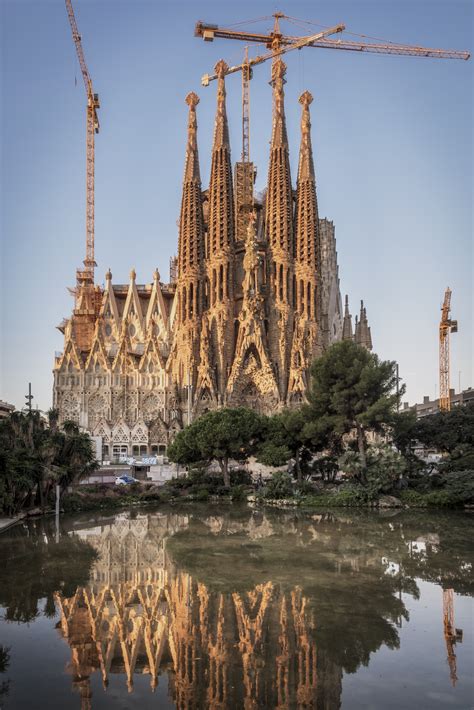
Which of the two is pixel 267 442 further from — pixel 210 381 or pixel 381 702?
pixel 381 702

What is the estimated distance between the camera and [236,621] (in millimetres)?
11062

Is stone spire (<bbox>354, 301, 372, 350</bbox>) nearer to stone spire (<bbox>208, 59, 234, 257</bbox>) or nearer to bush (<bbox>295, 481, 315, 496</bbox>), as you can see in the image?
stone spire (<bbox>208, 59, 234, 257</bbox>)

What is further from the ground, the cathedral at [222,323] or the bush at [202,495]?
the cathedral at [222,323]

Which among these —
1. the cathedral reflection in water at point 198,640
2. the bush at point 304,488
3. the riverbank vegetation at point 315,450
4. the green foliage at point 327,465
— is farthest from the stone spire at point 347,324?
the cathedral reflection in water at point 198,640

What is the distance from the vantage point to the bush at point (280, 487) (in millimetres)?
31078

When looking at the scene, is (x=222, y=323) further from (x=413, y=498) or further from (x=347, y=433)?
(x=413, y=498)

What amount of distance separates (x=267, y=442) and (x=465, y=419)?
11.2 metres

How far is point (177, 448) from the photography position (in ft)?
113

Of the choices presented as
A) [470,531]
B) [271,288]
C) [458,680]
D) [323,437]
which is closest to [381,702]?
[458,680]

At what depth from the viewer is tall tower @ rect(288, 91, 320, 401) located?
53594mm

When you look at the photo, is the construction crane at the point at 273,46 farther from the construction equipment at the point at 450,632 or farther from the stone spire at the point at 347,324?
the construction equipment at the point at 450,632

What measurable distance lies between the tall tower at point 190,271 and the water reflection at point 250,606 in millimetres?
34527

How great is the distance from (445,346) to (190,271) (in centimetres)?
3830

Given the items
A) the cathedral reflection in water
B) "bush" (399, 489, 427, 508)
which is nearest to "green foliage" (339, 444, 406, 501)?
"bush" (399, 489, 427, 508)
